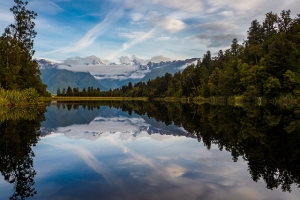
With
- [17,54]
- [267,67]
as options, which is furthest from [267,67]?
[17,54]

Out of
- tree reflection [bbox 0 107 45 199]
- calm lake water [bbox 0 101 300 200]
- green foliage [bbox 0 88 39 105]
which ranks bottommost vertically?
calm lake water [bbox 0 101 300 200]

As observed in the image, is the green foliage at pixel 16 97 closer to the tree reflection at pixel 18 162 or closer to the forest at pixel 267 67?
the tree reflection at pixel 18 162

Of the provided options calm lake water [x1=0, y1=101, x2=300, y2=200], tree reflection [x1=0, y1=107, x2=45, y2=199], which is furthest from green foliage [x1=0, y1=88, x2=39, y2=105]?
calm lake water [x1=0, y1=101, x2=300, y2=200]

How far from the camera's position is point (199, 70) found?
125875 millimetres

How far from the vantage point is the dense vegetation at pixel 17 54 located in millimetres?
49656

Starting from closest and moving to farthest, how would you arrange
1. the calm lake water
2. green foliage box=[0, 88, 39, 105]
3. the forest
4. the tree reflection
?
the calm lake water
the tree reflection
green foliage box=[0, 88, 39, 105]
the forest

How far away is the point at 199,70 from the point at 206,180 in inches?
4727

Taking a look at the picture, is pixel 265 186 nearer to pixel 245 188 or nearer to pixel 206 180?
pixel 245 188

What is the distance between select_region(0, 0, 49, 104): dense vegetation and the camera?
49656 mm

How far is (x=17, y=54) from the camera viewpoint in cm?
5181

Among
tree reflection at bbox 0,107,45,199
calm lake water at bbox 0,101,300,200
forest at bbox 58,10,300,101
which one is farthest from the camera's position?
forest at bbox 58,10,300,101

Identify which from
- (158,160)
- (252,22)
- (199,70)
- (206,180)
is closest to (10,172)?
(158,160)

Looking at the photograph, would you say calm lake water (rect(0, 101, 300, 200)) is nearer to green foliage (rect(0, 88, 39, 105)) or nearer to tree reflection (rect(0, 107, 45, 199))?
tree reflection (rect(0, 107, 45, 199))

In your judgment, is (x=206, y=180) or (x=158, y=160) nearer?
(x=206, y=180)
